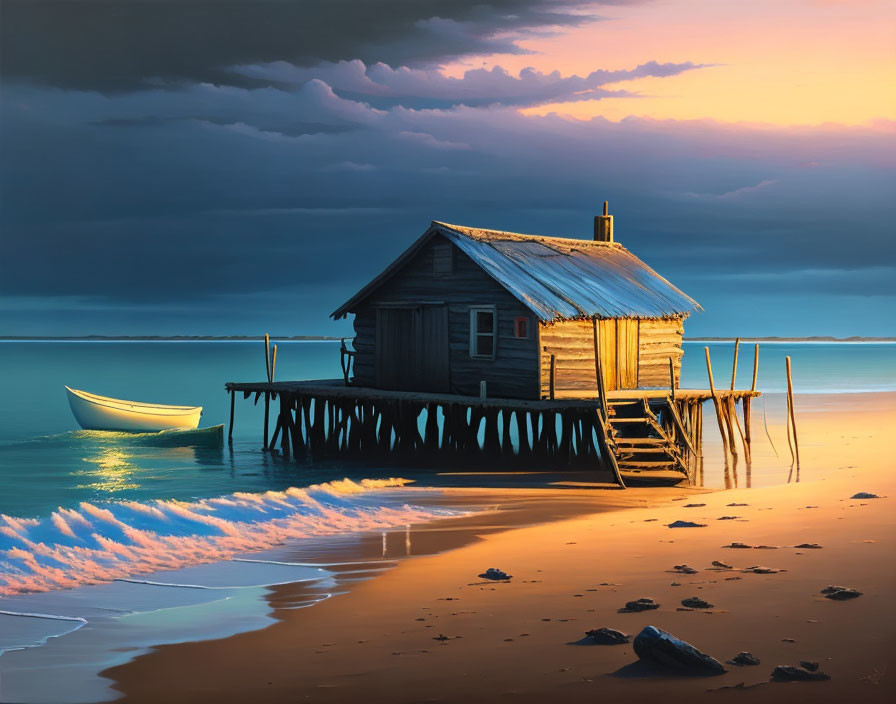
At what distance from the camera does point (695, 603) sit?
9.30 meters

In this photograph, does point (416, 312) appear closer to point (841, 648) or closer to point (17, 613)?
point (17, 613)

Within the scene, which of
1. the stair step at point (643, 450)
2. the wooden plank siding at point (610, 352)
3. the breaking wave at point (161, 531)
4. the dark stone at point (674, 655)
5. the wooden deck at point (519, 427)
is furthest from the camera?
the wooden plank siding at point (610, 352)

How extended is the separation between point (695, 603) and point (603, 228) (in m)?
25.3

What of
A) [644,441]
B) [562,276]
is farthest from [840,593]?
[562,276]

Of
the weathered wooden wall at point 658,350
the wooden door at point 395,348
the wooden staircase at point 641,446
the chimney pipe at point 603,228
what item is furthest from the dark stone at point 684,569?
the chimney pipe at point 603,228

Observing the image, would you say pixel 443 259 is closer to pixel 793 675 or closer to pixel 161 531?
pixel 161 531

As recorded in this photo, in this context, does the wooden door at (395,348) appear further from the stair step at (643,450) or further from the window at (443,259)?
the stair step at (643,450)

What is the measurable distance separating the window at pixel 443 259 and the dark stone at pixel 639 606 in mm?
18291

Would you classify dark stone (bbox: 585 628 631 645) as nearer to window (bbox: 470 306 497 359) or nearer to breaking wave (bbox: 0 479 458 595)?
breaking wave (bbox: 0 479 458 595)

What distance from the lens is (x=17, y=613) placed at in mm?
10500

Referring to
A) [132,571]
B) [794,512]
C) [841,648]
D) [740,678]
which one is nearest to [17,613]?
[132,571]

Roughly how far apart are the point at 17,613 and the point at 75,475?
20563mm

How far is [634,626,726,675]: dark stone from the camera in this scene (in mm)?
7414

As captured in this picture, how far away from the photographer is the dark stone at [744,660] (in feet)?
24.7
